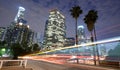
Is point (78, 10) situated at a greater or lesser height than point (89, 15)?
greater

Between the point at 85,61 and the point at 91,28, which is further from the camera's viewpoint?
the point at 91,28

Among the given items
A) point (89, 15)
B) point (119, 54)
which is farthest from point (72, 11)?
point (119, 54)

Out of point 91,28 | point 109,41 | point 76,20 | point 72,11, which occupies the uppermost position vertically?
point 72,11

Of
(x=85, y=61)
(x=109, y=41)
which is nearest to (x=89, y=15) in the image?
(x=85, y=61)

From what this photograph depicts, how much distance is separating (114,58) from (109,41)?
303cm

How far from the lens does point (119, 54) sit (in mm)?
22078

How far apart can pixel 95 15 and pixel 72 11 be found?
10.3 m

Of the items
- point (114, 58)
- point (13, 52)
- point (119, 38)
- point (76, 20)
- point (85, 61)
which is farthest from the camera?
point (13, 52)

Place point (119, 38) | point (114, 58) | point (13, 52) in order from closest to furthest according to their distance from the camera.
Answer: point (119, 38) → point (114, 58) → point (13, 52)

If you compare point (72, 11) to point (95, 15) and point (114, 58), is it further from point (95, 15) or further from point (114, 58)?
point (114, 58)

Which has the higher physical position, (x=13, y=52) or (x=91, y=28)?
(x=91, y=28)

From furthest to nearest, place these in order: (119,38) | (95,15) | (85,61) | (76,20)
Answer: (76,20)
(95,15)
(85,61)
(119,38)

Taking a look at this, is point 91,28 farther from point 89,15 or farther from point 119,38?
point 119,38

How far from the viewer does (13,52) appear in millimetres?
66875
